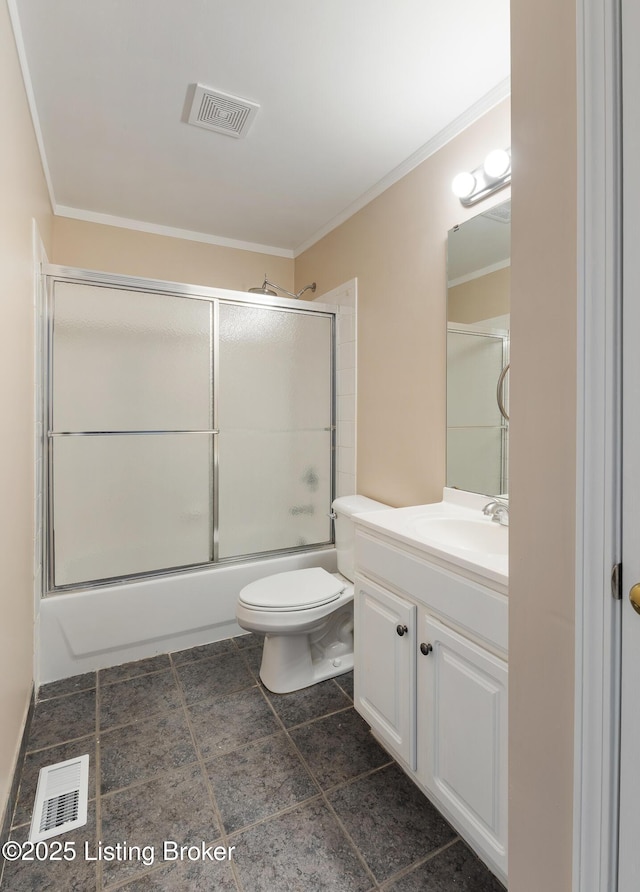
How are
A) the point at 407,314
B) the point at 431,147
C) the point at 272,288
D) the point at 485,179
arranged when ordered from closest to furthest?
the point at 485,179 → the point at 431,147 → the point at 407,314 → the point at 272,288

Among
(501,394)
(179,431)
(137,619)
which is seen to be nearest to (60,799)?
(137,619)

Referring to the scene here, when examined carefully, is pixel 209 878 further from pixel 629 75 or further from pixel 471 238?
pixel 471 238

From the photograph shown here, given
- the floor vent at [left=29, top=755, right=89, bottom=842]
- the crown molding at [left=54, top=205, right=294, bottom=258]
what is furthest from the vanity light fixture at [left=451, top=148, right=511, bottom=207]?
the floor vent at [left=29, top=755, right=89, bottom=842]

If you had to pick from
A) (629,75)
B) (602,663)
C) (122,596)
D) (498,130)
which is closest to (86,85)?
(498,130)

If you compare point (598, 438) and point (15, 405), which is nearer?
point (598, 438)

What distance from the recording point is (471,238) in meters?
1.74

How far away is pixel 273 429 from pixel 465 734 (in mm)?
1824

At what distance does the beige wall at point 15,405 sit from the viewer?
4.13 ft

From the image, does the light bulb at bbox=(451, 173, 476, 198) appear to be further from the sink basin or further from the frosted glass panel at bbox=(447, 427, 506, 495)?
the sink basin

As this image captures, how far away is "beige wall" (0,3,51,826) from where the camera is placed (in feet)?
4.13

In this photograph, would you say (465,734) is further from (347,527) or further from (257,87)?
(257,87)

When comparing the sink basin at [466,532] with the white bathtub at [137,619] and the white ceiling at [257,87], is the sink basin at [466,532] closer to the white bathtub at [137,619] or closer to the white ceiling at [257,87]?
the white bathtub at [137,619]

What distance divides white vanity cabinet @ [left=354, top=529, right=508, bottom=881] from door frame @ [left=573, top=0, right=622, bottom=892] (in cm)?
35

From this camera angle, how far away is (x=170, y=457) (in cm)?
231
